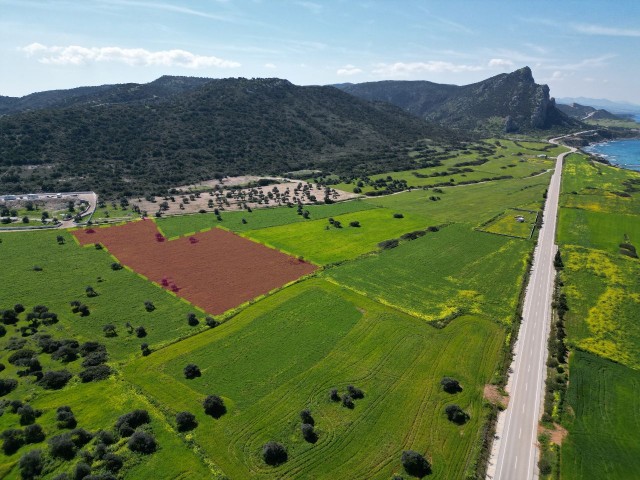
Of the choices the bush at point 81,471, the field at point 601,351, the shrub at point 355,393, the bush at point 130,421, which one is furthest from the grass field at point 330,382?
the field at point 601,351

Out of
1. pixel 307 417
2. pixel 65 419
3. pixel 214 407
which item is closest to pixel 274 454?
pixel 307 417

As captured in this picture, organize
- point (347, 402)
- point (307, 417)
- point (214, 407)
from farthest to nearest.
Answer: point (347, 402) < point (214, 407) < point (307, 417)

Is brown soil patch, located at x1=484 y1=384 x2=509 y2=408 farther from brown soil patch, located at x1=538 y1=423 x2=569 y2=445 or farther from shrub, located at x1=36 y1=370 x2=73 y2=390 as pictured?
shrub, located at x1=36 y1=370 x2=73 y2=390

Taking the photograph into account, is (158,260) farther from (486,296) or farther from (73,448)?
(486,296)

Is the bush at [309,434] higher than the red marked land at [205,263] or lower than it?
lower

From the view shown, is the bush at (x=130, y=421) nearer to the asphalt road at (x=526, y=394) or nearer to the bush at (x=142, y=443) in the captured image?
the bush at (x=142, y=443)

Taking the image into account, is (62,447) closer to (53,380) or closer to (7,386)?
(53,380)

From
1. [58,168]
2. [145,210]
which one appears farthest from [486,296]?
[58,168]
